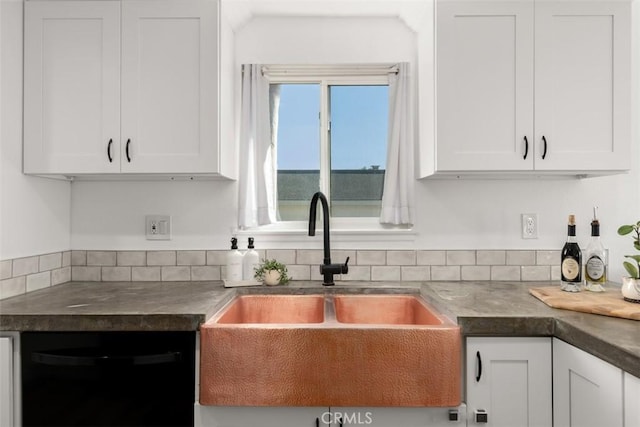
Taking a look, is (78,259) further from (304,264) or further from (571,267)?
(571,267)

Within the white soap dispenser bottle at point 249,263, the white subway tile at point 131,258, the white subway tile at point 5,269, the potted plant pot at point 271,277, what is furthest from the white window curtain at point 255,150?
the white subway tile at point 5,269

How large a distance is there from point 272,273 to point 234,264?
188mm

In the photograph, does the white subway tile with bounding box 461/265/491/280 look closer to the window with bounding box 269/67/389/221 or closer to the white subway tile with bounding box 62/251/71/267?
the window with bounding box 269/67/389/221

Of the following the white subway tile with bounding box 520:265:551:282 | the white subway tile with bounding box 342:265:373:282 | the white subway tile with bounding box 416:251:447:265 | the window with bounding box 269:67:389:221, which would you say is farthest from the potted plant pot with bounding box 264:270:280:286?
the white subway tile with bounding box 520:265:551:282

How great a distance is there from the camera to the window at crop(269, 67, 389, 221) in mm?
2219

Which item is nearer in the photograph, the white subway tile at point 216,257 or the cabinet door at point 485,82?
the cabinet door at point 485,82

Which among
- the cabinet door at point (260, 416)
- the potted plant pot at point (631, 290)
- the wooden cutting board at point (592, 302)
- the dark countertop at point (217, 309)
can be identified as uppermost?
the potted plant pot at point (631, 290)

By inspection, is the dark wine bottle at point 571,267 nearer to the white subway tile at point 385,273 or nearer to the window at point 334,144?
the white subway tile at point 385,273

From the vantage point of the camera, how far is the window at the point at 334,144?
7.28 ft

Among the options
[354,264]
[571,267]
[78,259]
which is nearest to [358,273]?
[354,264]

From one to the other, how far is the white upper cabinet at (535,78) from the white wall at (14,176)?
5.96 feet

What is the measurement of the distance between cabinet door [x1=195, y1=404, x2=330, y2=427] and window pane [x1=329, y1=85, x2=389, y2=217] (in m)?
1.17

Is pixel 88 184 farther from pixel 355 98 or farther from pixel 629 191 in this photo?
pixel 629 191

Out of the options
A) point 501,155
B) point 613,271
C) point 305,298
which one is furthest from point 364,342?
point 613,271
